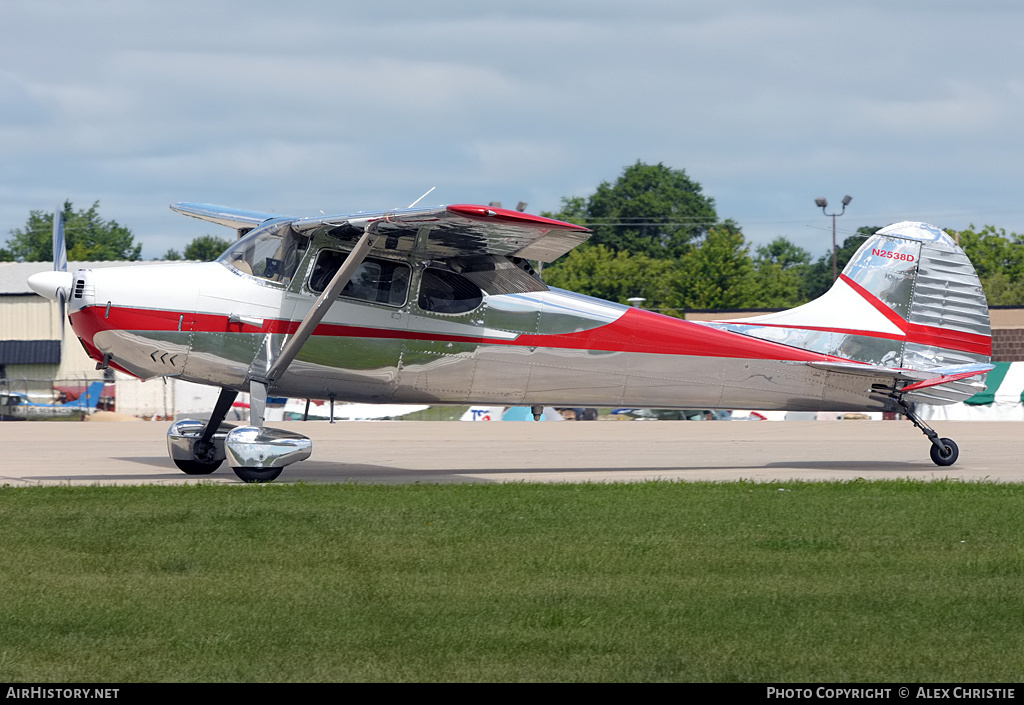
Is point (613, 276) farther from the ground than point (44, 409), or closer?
farther from the ground

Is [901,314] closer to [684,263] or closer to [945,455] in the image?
[945,455]

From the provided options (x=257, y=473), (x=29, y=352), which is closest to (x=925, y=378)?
(x=257, y=473)

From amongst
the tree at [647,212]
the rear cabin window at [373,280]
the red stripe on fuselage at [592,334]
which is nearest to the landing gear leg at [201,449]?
the red stripe on fuselage at [592,334]

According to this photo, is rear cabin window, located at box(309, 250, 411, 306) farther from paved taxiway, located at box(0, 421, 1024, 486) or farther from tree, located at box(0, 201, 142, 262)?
tree, located at box(0, 201, 142, 262)

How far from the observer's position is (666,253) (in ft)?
368

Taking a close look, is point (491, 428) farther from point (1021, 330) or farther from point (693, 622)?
point (1021, 330)

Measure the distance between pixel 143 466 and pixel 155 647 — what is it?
1051cm

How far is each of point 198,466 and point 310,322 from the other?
308 cm

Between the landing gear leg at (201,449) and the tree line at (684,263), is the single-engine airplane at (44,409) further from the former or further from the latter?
the tree line at (684,263)

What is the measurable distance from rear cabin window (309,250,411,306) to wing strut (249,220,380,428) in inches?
9.8

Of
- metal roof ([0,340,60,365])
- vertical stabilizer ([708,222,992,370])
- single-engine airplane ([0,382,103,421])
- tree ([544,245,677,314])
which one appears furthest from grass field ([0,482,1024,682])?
tree ([544,245,677,314])

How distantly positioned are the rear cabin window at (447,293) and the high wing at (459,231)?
33 cm

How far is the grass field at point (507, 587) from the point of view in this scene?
5449mm

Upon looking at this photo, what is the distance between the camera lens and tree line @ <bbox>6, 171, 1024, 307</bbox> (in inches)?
3497
